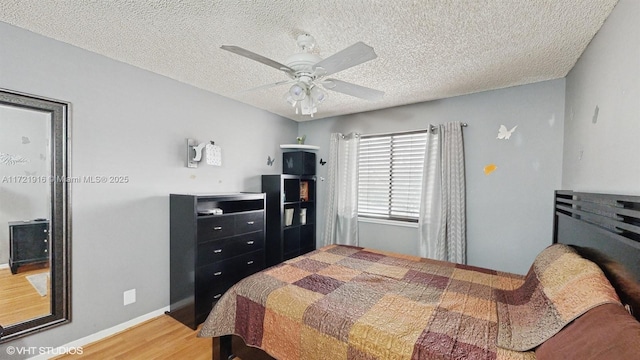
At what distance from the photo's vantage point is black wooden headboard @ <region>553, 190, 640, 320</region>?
1027mm

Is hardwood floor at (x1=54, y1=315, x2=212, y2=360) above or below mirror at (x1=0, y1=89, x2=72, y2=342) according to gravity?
below

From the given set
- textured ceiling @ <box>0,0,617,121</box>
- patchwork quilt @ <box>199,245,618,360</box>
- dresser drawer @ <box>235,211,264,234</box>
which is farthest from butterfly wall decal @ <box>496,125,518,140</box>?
dresser drawer @ <box>235,211,264,234</box>

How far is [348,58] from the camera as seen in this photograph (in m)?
1.44

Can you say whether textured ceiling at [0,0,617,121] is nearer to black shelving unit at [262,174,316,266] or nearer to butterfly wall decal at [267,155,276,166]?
butterfly wall decal at [267,155,276,166]

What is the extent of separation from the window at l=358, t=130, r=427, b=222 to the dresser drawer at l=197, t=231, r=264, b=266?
1.54 metres

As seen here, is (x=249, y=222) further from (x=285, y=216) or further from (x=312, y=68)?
(x=312, y=68)

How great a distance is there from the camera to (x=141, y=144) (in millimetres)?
2441

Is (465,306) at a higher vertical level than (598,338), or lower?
lower

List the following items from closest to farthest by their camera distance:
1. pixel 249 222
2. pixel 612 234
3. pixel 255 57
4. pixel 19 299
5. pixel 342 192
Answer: pixel 612 234
pixel 255 57
pixel 19 299
pixel 249 222
pixel 342 192

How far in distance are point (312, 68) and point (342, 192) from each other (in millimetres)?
2362

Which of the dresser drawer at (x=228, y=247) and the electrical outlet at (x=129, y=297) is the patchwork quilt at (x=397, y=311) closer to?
the dresser drawer at (x=228, y=247)

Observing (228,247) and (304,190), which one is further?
(304,190)

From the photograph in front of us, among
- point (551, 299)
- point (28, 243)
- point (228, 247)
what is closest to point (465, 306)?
point (551, 299)

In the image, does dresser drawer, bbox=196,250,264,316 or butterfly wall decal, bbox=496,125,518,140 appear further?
butterfly wall decal, bbox=496,125,518,140
